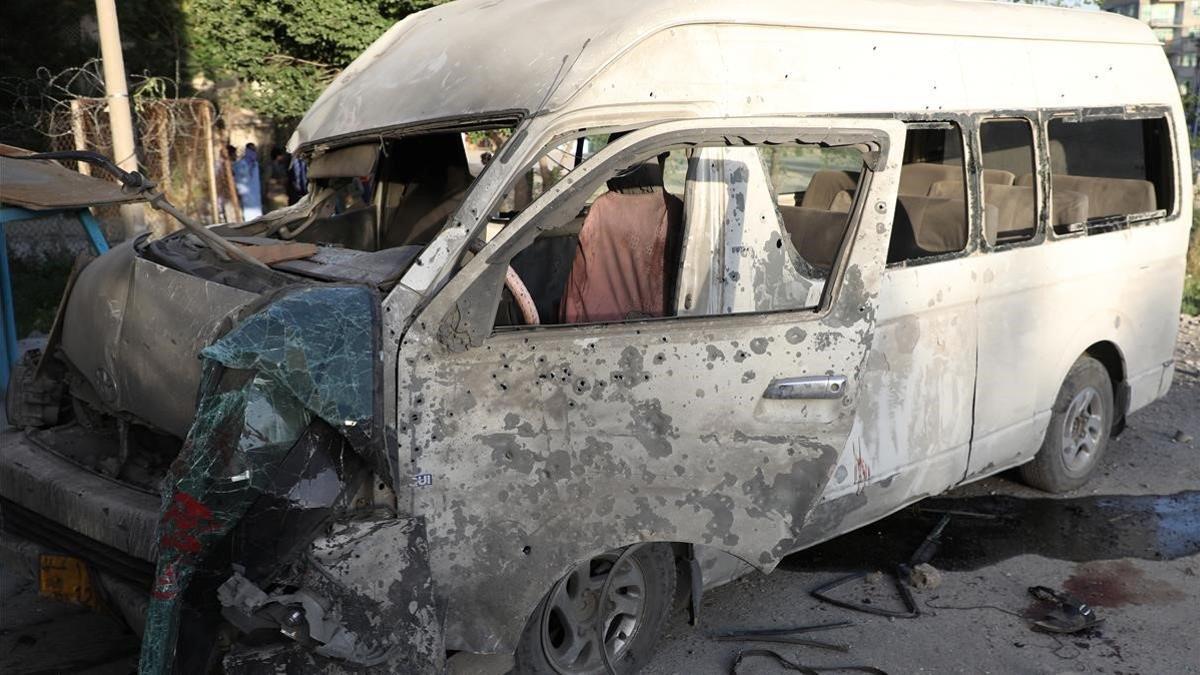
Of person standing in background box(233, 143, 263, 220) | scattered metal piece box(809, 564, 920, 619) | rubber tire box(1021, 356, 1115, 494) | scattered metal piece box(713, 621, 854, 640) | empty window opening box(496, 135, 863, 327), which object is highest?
empty window opening box(496, 135, 863, 327)

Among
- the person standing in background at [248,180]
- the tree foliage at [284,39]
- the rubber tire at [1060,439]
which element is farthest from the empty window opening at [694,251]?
the person standing in background at [248,180]

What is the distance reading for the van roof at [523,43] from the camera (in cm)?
355

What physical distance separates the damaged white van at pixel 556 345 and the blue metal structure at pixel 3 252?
964 millimetres

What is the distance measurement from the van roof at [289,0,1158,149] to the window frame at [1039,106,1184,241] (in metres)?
0.46

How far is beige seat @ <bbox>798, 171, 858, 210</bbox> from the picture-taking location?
5.19 m

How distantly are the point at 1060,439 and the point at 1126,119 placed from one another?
5.71 ft

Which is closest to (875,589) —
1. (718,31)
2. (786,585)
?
(786,585)

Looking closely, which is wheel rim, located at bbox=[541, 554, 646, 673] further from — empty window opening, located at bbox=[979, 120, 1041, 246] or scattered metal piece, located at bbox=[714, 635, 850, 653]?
empty window opening, located at bbox=[979, 120, 1041, 246]

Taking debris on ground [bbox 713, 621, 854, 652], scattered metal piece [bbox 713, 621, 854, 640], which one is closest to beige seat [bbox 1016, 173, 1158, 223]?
scattered metal piece [bbox 713, 621, 854, 640]

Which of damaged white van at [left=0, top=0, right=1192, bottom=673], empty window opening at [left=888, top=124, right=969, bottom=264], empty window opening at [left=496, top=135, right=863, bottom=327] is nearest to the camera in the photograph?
damaged white van at [left=0, top=0, right=1192, bottom=673]

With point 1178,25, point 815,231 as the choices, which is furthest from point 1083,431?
point 1178,25

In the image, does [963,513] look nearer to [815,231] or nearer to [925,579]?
[925,579]

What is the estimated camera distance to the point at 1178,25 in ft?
146

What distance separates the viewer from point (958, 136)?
470cm
